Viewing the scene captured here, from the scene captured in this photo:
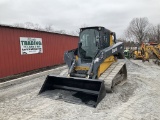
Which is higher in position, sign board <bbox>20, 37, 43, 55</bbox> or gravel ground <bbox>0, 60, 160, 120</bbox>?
sign board <bbox>20, 37, 43, 55</bbox>

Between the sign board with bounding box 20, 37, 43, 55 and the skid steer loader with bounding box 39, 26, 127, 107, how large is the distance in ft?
14.5

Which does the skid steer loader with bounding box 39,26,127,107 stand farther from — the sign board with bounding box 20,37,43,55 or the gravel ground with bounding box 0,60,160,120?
the sign board with bounding box 20,37,43,55

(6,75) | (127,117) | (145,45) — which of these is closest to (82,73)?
(127,117)

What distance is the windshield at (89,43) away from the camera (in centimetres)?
726

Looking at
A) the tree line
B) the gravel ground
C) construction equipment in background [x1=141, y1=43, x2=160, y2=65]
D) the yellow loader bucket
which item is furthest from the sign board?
the tree line

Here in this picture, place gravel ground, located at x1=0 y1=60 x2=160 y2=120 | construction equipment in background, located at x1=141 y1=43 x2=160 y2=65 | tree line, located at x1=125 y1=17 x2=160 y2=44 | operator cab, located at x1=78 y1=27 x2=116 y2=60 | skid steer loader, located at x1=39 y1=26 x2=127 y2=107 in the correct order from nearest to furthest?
gravel ground, located at x1=0 y1=60 x2=160 y2=120
skid steer loader, located at x1=39 y1=26 x2=127 y2=107
operator cab, located at x1=78 y1=27 x2=116 y2=60
construction equipment in background, located at x1=141 y1=43 x2=160 y2=65
tree line, located at x1=125 y1=17 x2=160 y2=44

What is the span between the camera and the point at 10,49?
10070 millimetres

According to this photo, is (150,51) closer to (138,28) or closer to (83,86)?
(83,86)

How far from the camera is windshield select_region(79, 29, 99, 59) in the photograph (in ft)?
23.8

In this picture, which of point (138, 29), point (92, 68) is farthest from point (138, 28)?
point (92, 68)

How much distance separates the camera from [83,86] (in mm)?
6031

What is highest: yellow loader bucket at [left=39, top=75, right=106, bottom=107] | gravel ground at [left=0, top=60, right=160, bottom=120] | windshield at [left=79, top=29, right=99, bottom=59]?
windshield at [left=79, top=29, right=99, bottom=59]

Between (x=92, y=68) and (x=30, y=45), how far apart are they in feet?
20.6

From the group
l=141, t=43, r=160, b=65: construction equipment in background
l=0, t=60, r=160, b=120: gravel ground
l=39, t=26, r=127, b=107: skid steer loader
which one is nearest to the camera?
l=0, t=60, r=160, b=120: gravel ground
